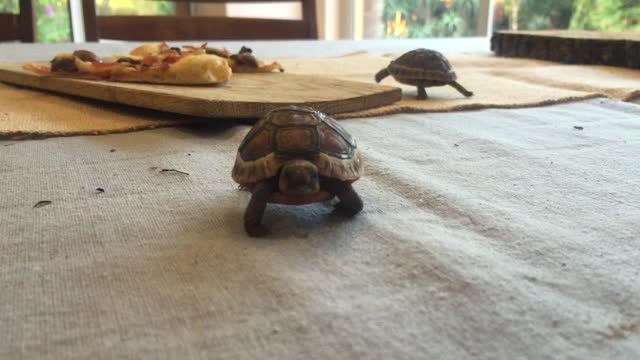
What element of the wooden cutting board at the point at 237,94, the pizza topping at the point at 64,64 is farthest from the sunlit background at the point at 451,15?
the wooden cutting board at the point at 237,94

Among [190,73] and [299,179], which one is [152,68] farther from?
[299,179]

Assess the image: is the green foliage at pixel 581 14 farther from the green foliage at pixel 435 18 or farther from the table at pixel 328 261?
the table at pixel 328 261

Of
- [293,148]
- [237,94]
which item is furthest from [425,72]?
[293,148]

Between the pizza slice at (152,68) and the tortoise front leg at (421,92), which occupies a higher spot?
the pizza slice at (152,68)

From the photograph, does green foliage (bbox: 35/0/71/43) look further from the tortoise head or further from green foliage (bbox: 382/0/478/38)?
the tortoise head

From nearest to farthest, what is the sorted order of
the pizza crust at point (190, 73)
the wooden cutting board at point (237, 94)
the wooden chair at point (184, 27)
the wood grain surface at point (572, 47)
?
1. the wooden cutting board at point (237, 94)
2. the pizza crust at point (190, 73)
3. the wood grain surface at point (572, 47)
4. the wooden chair at point (184, 27)
